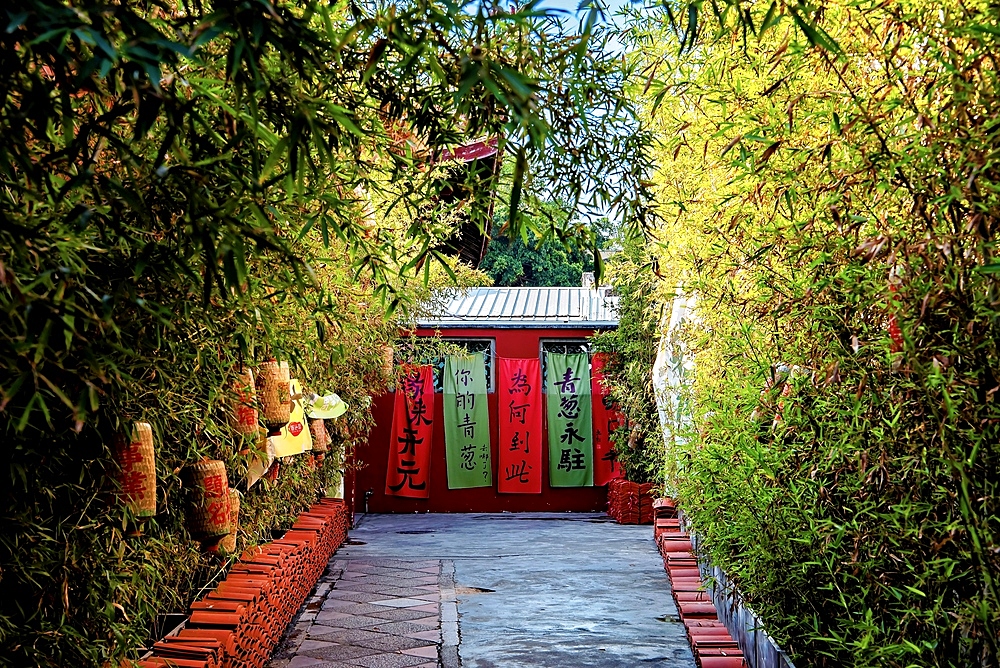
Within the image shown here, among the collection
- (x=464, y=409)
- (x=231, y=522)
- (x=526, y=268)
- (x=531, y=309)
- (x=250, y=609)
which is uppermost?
(x=526, y=268)

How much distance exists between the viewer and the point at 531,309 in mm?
12602

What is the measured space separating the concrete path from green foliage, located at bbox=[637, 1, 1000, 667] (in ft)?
8.08

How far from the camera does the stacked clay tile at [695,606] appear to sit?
437cm

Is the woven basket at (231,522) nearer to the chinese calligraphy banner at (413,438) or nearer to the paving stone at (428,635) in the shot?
the paving stone at (428,635)

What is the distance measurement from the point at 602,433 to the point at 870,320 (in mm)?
9592

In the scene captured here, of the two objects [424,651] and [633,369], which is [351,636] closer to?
[424,651]

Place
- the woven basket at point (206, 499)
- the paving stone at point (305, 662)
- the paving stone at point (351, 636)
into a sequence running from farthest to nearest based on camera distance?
the paving stone at point (351, 636) → the paving stone at point (305, 662) → the woven basket at point (206, 499)

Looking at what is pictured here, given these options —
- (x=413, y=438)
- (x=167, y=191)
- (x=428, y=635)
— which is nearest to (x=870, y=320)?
(x=167, y=191)

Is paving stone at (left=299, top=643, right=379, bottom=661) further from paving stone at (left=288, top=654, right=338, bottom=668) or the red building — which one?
the red building

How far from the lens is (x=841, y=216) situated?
7.85 feet

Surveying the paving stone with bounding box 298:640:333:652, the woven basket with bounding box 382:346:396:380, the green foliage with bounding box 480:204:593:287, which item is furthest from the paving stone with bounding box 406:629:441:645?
the green foliage with bounding box 480:204:593:287

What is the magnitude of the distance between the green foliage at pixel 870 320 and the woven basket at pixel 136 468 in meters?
1.44

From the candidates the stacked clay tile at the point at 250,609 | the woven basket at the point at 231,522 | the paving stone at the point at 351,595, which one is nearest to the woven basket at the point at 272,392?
the woven basket at the point at 231,522

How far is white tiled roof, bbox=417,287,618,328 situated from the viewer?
39.1 ft
